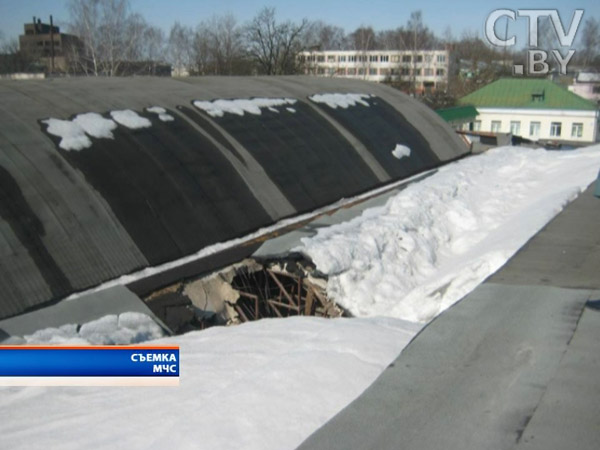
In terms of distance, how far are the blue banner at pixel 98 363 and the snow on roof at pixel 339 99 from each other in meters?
13.8

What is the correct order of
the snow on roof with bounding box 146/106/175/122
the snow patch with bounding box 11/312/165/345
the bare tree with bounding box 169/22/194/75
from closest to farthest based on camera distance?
the snow patch with bounding box 11/312/165/345 < the snow on roof with bounding box 146/106/175/122 < the bare tree with bounding box 169/22/194/75

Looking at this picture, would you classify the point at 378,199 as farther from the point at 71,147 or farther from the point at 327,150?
the point at 71,147

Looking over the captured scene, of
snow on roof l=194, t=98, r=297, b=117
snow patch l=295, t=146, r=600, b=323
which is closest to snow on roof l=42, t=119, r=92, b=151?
snow on roof l=194, t=98, r=297, b=117

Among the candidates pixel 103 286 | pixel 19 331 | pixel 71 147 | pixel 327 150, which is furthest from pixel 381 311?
pixel 327 150

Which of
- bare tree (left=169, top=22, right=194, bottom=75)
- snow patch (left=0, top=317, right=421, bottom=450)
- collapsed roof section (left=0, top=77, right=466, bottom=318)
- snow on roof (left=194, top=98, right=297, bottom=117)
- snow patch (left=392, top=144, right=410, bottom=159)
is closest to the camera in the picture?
snow patch (left=0, top=317, right=421, bottom=450)

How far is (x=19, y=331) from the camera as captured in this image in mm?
6969

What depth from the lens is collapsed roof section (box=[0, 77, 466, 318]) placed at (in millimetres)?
8547

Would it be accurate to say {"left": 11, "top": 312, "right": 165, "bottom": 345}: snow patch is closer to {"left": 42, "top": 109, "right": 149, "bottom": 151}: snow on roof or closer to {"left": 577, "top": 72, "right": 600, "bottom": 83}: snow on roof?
{"left": 42, "top": 109, "right": 149, "bottom": 151}: snow on roof

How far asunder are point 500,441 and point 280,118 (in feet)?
41.2

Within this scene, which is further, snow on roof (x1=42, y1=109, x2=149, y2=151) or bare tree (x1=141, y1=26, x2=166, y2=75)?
bare tree (x1=141, y1=26, x2=166, y2=75)

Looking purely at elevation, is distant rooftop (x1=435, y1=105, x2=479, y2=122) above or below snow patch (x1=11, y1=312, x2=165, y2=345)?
above

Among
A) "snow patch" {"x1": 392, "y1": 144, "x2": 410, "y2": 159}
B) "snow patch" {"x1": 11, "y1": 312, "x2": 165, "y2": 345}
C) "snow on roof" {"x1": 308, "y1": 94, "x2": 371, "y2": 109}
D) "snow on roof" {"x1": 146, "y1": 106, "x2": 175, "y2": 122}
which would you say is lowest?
"snow patch" {"x1": 11, "y1": 312, "x2": 165, "y2": 345}

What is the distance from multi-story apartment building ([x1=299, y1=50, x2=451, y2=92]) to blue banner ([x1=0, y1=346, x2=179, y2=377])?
56949 mm

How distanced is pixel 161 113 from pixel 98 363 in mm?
8327
